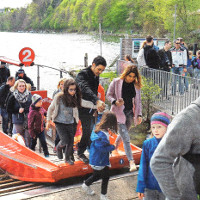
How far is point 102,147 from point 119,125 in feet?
3.48

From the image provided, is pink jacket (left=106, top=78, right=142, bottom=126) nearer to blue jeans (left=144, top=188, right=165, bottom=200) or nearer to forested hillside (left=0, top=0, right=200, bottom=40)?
blue jeans (left=144, top=188, right=165, bottom=200)

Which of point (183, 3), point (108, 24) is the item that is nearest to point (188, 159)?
point (183, 3)

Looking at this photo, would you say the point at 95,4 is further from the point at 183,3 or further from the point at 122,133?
the point at 122,133

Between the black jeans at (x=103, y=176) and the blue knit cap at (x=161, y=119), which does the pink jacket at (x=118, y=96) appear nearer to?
the black jeans at (x=103, y=176)

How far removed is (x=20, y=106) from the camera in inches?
310

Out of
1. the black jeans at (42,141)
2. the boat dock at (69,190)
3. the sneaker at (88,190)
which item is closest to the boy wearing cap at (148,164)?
the boat dock at (69,190)

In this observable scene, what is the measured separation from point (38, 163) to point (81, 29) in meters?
115

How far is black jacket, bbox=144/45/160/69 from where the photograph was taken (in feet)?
33.7

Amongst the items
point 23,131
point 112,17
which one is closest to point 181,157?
point 23,131

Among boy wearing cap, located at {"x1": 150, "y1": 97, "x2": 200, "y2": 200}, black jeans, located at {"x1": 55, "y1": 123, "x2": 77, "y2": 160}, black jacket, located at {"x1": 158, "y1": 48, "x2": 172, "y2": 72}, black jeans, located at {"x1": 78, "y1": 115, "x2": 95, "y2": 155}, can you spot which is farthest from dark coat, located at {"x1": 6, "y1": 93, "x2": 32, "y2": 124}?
boy wearing cap, located at {"x1": 150, "y1": 97, "x2": 200, "y2": 200}

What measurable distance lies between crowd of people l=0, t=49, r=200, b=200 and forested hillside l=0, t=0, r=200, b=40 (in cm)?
297

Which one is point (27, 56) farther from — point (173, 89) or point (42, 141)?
point (42, 141)

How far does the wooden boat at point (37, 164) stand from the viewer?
625cm

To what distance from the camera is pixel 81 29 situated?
119 metres
